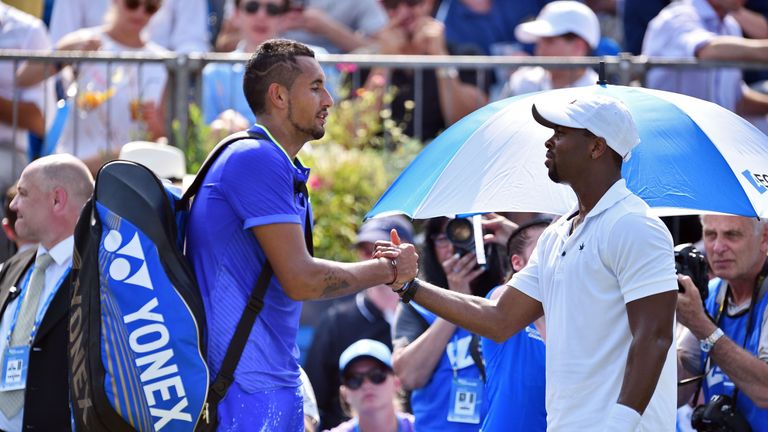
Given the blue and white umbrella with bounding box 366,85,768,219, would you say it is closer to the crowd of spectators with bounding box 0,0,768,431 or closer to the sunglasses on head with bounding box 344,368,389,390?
the crowd of spectators with bounding box 0,0,768,431

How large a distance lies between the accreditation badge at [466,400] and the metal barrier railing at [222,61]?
3.14 metres

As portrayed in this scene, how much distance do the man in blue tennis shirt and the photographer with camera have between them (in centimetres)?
150

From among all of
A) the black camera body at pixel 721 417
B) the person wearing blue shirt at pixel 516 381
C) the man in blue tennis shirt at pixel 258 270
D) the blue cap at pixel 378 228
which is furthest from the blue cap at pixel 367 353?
the man in blue tennis shirt at pixel 258 270

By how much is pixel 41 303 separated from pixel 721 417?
2.98m

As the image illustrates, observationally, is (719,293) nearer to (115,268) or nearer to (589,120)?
(589,120)

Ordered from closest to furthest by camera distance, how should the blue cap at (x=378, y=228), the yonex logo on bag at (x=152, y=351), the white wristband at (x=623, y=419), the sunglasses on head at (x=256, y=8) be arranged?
the white wristband at (x=623, y=419) → the yonex logo on bag at (x=152, y=351) → the blue cap at (x=378, y=228) → the sunglasses on head at (x=256, y=8)

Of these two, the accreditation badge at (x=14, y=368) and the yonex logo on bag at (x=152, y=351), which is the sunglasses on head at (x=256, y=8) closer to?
the accreditation badge at (x=14, y=368)

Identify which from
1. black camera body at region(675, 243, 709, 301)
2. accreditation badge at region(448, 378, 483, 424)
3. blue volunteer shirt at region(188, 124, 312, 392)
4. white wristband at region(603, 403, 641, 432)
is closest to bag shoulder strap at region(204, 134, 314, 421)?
blue volunteer shirt at region(188, 124, 312, 392)

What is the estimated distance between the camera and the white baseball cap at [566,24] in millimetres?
9352

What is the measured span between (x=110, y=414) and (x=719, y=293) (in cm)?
274

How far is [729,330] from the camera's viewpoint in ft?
17.9

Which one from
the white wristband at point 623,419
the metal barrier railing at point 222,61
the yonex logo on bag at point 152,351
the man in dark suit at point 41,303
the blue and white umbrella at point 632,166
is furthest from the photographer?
the metal barrier railing at point 222,61

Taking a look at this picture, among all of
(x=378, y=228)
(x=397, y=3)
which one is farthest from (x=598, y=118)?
(x=397, y=3)

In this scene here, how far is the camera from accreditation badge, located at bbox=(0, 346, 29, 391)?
566 cm
